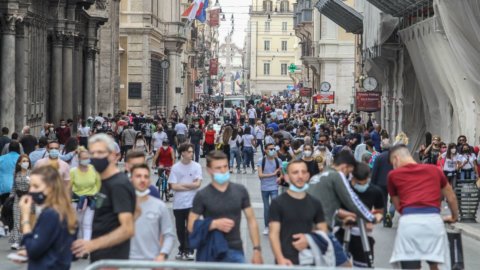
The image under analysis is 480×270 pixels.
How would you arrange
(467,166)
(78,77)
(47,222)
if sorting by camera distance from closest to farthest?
(47,222) → (467,166) → (78,77)

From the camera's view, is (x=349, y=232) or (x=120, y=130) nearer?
(x=349, y=232)

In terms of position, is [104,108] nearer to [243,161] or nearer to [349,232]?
[243,161]

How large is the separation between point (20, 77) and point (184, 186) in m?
16.9

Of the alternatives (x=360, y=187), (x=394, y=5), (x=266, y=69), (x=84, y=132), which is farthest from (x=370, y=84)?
(x=266, y=69)

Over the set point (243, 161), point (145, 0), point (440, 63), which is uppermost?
point (145, 0)

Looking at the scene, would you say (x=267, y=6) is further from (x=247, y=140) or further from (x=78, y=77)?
(x=247, y=140)

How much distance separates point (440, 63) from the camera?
31.0 meters

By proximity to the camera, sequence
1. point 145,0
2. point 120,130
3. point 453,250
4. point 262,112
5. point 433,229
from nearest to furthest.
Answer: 1. point 433,229
2. point 453,250
3. point 120,130
4. point 145,0
5. point 262,112

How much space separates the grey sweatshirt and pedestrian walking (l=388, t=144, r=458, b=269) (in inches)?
13.4

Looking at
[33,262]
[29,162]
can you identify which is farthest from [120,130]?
[33,262]

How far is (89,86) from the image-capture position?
44094mm

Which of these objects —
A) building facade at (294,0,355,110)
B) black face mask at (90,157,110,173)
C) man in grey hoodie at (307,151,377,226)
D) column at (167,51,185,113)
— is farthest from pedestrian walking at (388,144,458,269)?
building facade at (294,0,355,110)

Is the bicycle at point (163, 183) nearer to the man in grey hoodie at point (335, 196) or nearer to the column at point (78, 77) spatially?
the man in grey hoodie at point (335, 196)

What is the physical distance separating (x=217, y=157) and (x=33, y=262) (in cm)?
225
